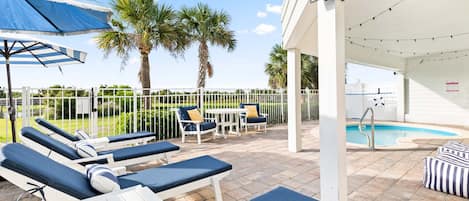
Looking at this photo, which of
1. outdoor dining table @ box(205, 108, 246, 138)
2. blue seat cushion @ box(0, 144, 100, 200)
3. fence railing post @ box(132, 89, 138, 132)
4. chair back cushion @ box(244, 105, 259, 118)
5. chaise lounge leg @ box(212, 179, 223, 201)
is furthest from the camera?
chair back cushion @ box(244, 105, 259, 118)

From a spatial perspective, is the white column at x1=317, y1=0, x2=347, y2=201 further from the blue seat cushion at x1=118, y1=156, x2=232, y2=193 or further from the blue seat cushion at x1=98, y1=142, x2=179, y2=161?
the blue seat cushion at x1=98, y1=142, x2=179, y2=161

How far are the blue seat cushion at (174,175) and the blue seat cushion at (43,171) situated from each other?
1.22ft

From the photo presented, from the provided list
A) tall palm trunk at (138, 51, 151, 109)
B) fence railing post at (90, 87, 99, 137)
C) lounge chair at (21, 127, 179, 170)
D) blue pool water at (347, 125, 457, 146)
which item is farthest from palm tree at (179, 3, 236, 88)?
lounge chair at (21, 127, 179, 170)

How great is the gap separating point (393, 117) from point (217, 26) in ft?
28.8

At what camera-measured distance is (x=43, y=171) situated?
1665 mm

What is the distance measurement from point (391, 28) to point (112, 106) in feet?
22.6

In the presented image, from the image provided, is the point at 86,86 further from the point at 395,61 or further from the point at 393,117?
the point at 393,117

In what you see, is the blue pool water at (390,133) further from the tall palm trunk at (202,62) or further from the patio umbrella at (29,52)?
the patio umbrella at (29,52)

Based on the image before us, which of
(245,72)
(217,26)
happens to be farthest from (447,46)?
(245,72)

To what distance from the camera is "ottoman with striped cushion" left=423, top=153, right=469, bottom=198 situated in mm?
2670

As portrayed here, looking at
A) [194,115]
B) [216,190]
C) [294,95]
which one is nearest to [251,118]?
[194,115]

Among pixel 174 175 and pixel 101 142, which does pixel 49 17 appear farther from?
pixel 174 175

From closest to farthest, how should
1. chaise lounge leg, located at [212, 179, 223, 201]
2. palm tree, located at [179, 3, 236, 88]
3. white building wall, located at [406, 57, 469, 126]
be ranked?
chaise lounge leg, located at [212, 179, 223, 201], white building wall, located at [406, 57, 469, 126], palm tree, located at [179, 3, 236, 88]

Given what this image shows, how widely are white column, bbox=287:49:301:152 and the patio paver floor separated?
317 mm
